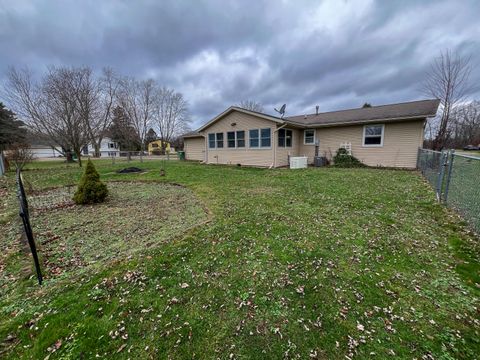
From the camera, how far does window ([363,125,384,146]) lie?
11.8 meters

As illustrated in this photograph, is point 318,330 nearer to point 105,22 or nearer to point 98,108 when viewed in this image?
point 105,22

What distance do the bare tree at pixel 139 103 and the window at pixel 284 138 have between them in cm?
2439

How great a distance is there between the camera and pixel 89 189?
598cm

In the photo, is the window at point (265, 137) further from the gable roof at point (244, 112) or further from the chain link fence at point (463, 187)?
the chain link fence at point (463, 187)

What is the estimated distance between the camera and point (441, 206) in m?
5.02

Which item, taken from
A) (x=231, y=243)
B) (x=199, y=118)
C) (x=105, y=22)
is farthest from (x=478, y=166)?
(x=199, y=118)

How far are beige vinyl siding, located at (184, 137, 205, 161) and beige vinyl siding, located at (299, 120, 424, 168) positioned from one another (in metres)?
11.2

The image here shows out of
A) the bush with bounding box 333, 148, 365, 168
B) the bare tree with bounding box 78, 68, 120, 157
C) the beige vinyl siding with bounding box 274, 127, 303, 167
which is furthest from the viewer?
the bare tree with bounding box 78, 68, 120, 157

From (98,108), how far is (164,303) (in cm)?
2482

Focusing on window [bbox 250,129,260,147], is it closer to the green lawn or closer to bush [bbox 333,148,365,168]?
bush [bbox 333,148,365,168]

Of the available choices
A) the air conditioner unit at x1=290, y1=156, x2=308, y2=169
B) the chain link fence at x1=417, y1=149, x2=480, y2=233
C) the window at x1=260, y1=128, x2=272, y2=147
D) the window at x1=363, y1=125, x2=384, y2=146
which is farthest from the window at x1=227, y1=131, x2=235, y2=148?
the chain link fence at x1=417, y1=149, x2=480, y2=233

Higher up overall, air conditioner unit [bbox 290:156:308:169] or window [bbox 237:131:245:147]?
window [bbox 237:131:245:147]

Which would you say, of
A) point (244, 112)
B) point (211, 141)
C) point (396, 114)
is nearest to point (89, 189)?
point (244, 112)

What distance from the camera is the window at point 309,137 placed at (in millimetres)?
14297
